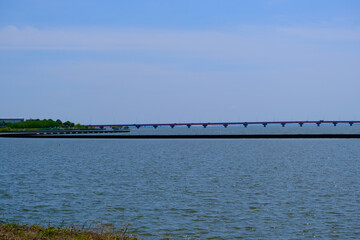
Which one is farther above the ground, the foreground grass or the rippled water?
the foreground grass

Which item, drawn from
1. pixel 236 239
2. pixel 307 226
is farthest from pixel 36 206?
pixel 307 226

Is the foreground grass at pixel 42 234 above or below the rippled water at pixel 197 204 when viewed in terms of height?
above

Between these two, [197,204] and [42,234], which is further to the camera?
[197,204]

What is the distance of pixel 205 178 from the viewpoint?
43281 mm

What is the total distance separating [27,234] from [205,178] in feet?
91.7

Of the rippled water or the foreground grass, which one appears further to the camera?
the rippled water

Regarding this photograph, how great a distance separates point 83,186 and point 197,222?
1739 centimetres

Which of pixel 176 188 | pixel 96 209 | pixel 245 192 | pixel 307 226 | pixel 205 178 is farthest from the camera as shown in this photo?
pixel 205 178

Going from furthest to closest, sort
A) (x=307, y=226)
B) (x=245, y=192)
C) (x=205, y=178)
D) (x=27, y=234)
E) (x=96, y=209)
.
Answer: (x=205, y=178)
(x=245, y=192)
(x=96, y=209)
(x=307, y=226)
(x=27, y=234)

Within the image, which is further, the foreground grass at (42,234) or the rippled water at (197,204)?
the rippled water at (197,204)

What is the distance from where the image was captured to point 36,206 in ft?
88.3

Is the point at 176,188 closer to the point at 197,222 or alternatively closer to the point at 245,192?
the point at 245,192

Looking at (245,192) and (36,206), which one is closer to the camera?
(36,206)

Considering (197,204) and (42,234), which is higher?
(42,234)
